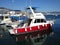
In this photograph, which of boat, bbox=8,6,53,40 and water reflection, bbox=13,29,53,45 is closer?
water reflection, bbox=13,29,53,45

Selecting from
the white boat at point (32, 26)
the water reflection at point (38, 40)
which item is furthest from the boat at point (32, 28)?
the water reflection at point (38, 40)

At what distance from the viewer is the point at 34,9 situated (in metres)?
29.0

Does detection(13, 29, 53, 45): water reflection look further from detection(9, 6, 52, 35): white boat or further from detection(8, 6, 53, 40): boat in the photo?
detection(9, 6, 52, 35): white boat

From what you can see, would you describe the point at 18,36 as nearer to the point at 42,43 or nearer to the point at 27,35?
the point at 27,35

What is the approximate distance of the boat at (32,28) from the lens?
24484 millimetres

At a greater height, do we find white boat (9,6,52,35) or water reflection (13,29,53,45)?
white boat (9,6,52,35)

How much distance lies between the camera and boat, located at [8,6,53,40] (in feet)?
80.3

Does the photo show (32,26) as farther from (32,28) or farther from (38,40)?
(38,40)

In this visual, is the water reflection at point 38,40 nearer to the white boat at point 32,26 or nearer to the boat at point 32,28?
the boat at point 32,28

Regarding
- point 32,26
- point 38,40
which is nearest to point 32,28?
point 32,26

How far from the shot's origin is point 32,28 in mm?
25266

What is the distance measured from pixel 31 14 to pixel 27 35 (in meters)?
4.73

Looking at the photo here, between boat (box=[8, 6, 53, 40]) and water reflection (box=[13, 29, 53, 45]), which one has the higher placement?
boat (box=[8, 6, 53, 40])

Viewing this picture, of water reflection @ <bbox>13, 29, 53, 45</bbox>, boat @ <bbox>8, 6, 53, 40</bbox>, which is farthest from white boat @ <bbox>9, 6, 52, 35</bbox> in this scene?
water reflection @ <bbox>13, 29, 53, 45</bbox>
